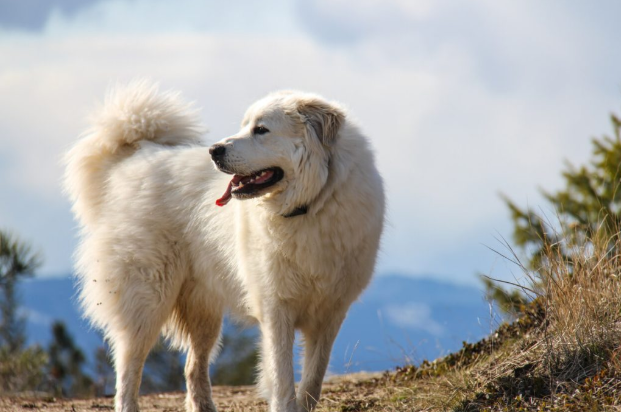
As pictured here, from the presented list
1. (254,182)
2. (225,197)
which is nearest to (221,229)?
(225,197)

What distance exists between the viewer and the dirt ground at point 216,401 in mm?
6261

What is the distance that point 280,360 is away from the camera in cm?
467

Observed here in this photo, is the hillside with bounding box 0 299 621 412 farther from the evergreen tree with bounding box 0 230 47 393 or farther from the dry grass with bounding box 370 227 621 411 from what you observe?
the evergreen tree with bounding box 0 230 47 393

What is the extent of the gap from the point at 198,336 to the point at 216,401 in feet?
3.83

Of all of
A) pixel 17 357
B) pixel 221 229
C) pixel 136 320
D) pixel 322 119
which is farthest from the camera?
pixel 17 357

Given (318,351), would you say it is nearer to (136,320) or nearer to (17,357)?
(136,320)

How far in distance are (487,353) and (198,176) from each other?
2724mm

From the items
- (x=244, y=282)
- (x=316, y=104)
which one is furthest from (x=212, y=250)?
(x=316, y=104)

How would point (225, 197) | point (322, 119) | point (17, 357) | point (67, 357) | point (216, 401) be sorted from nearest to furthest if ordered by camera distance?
point (322, 119) → point (225, 197) → point (216, 401) → point (17, 357) → point (67, 357)

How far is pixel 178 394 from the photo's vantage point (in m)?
8.02

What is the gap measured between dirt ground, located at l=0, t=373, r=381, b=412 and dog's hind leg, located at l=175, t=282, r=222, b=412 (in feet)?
1.16

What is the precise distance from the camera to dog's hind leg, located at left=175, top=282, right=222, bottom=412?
19.1 ft

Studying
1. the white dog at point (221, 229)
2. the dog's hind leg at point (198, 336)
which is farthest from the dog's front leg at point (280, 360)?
the dog's hind leg at point (198, 336)

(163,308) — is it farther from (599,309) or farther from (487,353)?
(599,309)
